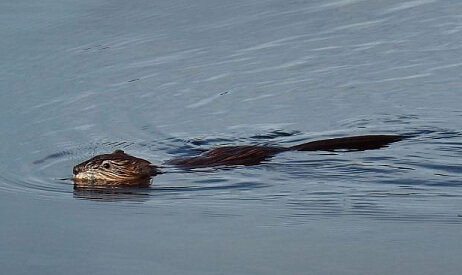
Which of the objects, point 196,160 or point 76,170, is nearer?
point 76,170

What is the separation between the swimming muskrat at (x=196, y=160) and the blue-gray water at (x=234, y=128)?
11 cm

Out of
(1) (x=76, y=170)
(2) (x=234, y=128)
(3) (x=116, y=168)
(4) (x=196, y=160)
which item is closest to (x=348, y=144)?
(2) (x=234, y=128)

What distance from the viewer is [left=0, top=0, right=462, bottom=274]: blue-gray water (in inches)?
248

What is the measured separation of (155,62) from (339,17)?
2.25 m

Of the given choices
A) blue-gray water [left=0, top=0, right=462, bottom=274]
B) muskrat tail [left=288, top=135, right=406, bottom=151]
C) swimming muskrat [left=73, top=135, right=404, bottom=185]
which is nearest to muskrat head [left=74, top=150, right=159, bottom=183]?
swimming muskrat [left=73, top=135, right=404, bottom=185]

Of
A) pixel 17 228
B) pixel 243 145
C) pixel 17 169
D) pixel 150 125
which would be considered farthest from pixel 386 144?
pixel 17 228

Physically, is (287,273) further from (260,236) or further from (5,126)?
(5,126)

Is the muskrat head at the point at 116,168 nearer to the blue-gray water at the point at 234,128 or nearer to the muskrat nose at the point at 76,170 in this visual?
the muskrat nose at the point at 76,170

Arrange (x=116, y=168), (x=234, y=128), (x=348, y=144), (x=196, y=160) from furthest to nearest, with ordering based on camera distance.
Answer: (x=234, y=128) < (x=348, y=144) < (x=196, y=160) < (x=116, y=168)

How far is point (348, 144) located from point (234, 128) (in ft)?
3.13

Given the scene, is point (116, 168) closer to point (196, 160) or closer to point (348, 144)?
point (196, 160)

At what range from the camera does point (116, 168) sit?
8500 millimetres

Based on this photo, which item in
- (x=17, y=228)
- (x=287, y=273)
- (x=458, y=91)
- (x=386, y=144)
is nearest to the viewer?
(x=287, y=273)

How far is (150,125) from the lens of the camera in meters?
9.64
